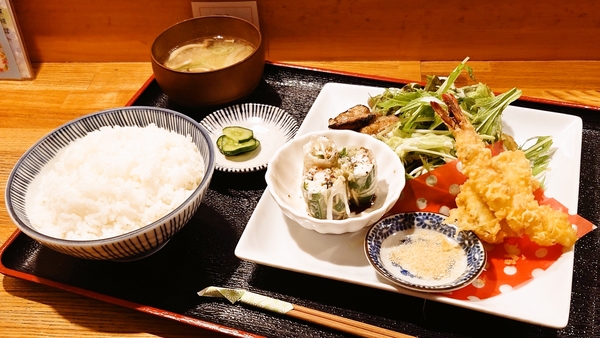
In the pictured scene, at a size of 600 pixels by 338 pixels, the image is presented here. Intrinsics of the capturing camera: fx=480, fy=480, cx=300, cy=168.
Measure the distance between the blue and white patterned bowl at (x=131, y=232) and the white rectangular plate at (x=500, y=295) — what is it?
26 centimetres

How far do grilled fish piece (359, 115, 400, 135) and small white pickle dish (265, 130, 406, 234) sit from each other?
0.18 meters

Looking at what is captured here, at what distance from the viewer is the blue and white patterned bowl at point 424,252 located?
159 cm

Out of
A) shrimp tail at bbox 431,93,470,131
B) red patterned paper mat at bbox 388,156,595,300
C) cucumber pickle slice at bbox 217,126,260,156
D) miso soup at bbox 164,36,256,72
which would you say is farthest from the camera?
miso soup at bbox 164,36,256,72

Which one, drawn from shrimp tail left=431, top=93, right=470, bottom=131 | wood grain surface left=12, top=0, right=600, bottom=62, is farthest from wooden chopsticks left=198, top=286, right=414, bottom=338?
wood grain surface left=12, top=0, right=600, bottom=62

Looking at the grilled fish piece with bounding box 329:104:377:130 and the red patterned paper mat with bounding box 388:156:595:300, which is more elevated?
the grilled fish piece with bounding box 329:104:377:130

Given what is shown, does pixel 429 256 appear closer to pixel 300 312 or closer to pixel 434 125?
pixel 300 312

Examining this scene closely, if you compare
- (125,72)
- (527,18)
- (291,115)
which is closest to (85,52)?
(125,72)

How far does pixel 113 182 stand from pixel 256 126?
0.86m

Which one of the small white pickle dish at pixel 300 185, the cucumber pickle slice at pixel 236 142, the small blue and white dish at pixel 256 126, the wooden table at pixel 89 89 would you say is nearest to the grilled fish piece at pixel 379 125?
the small white pickle dish at pixel 300 185

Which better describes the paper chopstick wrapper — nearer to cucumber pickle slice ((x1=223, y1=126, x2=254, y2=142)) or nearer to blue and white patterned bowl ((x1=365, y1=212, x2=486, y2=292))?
blue and white patterned bowl ((x1=365, y1=212, x2=486, y2=292))

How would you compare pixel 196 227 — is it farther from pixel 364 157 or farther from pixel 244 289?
pixel 364 157

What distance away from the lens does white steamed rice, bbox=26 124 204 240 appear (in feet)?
5.50

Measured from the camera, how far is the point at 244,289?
174cm

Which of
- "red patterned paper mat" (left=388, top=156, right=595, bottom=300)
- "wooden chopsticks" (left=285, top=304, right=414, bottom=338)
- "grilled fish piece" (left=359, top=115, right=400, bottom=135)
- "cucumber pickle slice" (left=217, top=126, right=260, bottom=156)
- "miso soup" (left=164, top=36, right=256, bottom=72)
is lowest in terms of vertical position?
"wooden chopsticks" (left=285, top=304, right=414, bottom=338)
